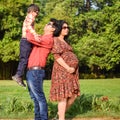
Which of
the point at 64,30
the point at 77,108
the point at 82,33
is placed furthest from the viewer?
the point at 82,33

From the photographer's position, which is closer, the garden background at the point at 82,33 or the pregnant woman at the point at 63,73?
the pregnant woman at the point at 63,73

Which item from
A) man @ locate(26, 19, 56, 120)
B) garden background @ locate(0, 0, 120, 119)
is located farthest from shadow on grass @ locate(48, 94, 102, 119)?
garden background @ locate(0, 0, 120, 119)

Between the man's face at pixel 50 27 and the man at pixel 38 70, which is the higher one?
the man's face at pixel 50 27

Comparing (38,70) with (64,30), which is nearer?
(38,70)

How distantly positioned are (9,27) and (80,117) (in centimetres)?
3340

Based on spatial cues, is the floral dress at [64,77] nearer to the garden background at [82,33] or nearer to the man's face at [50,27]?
the man's face at [50,27]

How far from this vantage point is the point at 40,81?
21.2 feet

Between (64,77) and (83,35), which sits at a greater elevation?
(83,35)

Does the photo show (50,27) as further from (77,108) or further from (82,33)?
(82,33)

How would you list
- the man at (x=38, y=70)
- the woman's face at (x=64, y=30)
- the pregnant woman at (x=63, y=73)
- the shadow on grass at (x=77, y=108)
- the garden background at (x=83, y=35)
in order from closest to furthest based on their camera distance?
the man at (x=38, y=70) → the pregnant woman at (x=63, y=73) → the woman's face at (x=64, y=30) → the shadow on grass at (x=77, y=108) → the garden background at (x=83, y=35)

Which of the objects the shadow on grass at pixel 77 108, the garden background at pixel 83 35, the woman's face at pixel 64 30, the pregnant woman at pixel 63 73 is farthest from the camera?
the garden background at pixel 83 35

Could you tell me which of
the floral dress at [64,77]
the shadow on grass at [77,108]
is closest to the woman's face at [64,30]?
the floral dress at [64,77]

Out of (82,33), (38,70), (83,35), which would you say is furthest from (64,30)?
(82,33)

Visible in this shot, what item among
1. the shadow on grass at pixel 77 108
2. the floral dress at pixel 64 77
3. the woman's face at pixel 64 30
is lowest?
the shadow on grass at pixel 77 108
